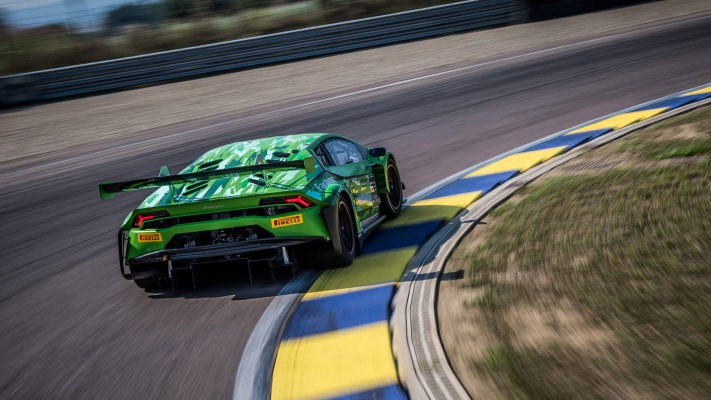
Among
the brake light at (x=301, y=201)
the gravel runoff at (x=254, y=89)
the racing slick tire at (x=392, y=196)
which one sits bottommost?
the gravel runoff at (x=254, y=89)

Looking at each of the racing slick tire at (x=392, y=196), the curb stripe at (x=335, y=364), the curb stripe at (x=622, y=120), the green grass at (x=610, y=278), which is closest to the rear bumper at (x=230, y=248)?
the curb stripe at (x=335, y=364)

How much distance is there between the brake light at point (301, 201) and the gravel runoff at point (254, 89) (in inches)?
398

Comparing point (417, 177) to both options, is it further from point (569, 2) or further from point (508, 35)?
point (569, 2)

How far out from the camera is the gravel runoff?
671 inches

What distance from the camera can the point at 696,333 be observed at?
4.15 metres

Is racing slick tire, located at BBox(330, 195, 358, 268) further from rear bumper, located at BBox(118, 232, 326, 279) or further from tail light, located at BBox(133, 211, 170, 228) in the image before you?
tail light, located at BBox(133, 211, 170, 228)

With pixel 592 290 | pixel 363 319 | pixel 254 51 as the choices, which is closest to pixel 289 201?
pixel 363 319

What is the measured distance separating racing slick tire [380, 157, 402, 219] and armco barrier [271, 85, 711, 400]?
103 millimetres

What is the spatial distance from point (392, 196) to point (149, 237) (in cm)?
275

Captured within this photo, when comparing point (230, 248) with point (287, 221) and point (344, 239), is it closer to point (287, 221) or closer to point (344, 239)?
point (287, 221)

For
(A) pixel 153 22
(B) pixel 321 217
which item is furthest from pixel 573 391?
(A) pixel 153 22

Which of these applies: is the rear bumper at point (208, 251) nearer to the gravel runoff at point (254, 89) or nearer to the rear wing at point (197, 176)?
the rear wing at point (197, 176)

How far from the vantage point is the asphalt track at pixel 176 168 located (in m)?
5.06

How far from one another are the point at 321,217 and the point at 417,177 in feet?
13.5
